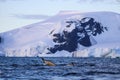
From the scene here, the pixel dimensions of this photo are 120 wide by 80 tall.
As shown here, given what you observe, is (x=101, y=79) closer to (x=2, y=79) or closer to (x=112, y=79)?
(x=112, y=79)

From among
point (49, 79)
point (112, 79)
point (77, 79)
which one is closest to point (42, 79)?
point (49, 79)

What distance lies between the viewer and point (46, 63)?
107 m

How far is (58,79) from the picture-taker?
57.9 m

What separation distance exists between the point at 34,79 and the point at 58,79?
126 inches

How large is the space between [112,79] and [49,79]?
27.4ft

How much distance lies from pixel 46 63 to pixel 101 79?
4951cm

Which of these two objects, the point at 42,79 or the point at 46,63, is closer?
the point at 42,79

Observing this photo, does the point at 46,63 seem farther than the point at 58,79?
Yes

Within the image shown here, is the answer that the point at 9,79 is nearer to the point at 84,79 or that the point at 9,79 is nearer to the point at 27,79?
the point at 27,79

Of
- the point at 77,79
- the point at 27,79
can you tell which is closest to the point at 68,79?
the point at 77,79

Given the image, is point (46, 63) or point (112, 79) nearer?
point (112, 79)

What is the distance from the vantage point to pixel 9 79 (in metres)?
57.9

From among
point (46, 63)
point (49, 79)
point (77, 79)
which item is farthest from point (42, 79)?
point (46, 63)

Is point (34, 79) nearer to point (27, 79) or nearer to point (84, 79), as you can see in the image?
point (27, 79)
